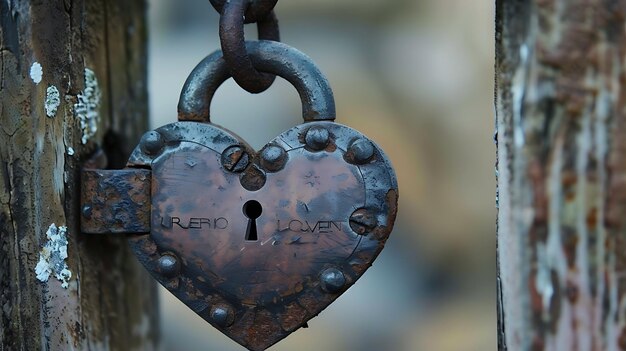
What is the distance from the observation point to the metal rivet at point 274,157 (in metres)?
0.81

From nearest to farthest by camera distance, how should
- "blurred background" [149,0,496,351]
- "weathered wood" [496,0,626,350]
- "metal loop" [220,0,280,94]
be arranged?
"weathered wood" [496,0,626,350], "metal loop" [220,0,280,94], "blurred background" [149,0,496,351]

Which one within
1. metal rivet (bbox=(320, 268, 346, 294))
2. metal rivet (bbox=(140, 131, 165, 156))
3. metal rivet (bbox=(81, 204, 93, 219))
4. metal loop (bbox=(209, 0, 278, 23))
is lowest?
metal rivet (bbox=(320, 268, 346, 294))

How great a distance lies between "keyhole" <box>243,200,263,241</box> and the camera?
816 millimetres

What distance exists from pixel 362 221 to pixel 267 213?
8cm

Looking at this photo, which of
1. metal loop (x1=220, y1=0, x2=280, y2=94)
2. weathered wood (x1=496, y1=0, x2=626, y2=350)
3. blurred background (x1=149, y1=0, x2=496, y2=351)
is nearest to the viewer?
weathered wood (x1=496, y1=0, x2=626, y2=350)

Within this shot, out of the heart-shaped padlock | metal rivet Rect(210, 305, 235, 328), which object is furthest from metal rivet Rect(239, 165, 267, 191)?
metal rivet Rect(210, 305, 235, 328)

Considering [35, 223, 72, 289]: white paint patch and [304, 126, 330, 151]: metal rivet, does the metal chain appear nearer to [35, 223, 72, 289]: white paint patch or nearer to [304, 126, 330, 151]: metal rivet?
[304, 126, 330, 151]: metal rivet

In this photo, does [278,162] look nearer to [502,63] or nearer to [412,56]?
[502,63]

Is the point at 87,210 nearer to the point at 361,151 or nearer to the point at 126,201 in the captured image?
the point at 126,201

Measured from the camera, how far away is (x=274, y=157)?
0.81 meters

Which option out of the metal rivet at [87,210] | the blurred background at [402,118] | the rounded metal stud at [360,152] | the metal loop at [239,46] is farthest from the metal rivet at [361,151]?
the blurred background at [402,118]

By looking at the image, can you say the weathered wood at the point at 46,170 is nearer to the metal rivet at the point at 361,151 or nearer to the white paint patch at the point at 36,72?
the white paint patch at the point at 36,72

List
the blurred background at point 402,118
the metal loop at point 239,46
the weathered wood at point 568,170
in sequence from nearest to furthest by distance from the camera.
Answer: the weathered wood at point 568,170 < the metal loop at point 239,46 < the blurred background at point 402,118

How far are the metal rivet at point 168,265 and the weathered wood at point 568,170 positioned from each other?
0.96 ft
